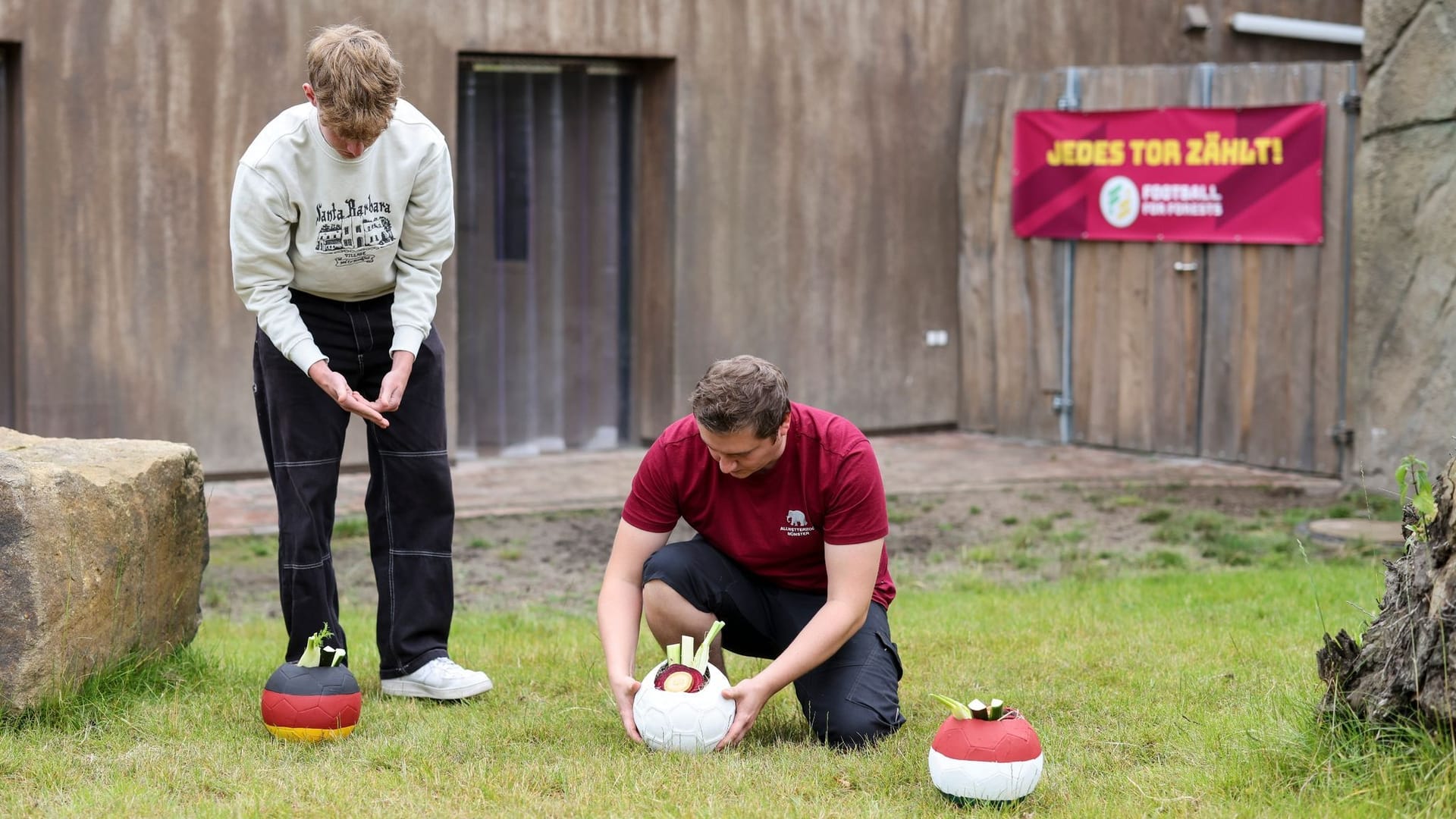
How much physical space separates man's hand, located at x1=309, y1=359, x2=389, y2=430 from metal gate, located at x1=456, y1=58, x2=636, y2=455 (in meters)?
5.39

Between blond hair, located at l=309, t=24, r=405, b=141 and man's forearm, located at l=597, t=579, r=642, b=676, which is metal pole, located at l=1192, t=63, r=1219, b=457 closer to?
man's forearm, located at l=597, t=579, r=642, b=676

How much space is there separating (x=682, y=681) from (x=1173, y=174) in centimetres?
678

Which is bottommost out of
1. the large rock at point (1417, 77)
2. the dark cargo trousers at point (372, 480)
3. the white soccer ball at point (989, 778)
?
the white soccer ball at point (989, 778)

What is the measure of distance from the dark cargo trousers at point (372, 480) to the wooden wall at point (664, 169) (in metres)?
4.34

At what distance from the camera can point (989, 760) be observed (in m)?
3.83

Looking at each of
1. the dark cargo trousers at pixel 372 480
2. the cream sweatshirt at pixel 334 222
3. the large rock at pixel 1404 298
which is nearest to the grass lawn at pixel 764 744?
the dark cargo trousers at pixel 372 480

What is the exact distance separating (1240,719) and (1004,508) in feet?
13.6

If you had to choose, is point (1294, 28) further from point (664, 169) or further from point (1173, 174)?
point (664, 169)

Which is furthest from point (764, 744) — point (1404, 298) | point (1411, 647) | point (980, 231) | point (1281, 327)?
point (980, 231)

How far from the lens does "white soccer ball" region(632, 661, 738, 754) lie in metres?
4.17

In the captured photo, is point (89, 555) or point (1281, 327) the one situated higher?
point (1281, 327)

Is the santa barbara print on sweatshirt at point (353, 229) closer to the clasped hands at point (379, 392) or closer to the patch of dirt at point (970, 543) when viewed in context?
the clasped hands at point (379, 392)

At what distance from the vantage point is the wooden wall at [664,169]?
28.6 feet

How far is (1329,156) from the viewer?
364 inches
